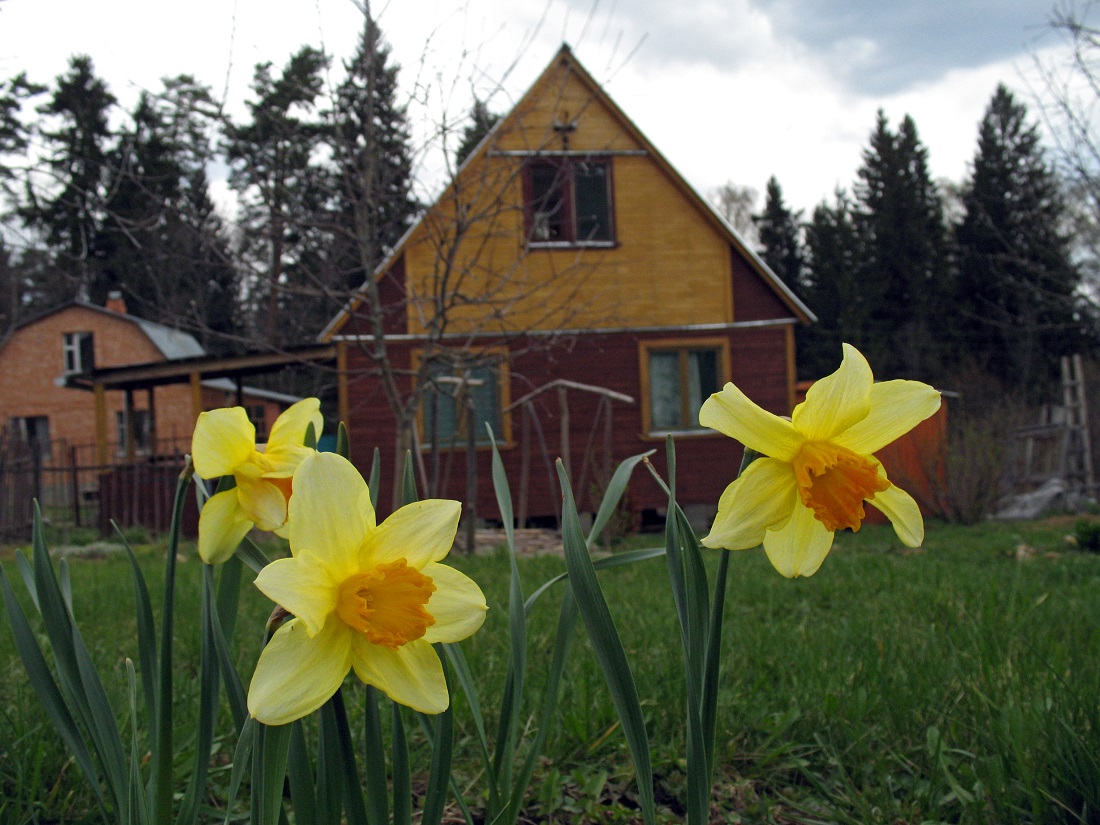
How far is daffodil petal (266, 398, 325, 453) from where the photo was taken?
3.19ft

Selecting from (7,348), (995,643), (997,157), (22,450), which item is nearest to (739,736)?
(995,643)

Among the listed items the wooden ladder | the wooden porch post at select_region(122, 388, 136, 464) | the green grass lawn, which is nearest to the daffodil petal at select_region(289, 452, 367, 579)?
the green grass lawn

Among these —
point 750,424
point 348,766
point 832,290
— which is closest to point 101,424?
point 348,766

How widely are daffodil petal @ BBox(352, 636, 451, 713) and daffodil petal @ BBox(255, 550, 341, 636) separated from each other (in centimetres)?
6

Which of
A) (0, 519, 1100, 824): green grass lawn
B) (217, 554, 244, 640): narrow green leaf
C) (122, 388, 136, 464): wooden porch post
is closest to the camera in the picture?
(217, 554, 244, 640): narrow green leaf

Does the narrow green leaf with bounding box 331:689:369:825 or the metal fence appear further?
the metal fence

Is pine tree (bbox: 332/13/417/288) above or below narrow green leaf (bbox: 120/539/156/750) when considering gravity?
above

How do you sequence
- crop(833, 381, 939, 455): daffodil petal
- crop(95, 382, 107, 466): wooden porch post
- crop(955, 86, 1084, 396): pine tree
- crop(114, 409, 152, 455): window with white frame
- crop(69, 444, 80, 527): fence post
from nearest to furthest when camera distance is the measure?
crop(833, 381, 939, 455): daffodil petal < crop(95, 382, 107, 466): wooden porch post < crop(69, 444, 80, 527): fence post < crop(114, 409, 152, 455): window with white frame < crop(955, 86, 1084, 396): pine tree

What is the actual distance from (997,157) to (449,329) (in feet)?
98.1

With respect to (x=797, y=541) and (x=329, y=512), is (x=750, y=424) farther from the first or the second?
(x=329, y=512)

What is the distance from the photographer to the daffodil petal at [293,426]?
3.19 ft

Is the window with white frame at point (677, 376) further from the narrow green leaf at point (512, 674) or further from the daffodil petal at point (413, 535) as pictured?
the daffodil petal at point (413, 535)

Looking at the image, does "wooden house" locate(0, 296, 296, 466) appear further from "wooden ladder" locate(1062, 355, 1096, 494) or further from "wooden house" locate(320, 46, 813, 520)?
"wooden ladder" locate(1062, 355, 1096, 494)

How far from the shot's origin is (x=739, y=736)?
72.9 inches
